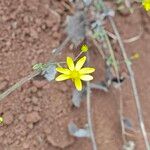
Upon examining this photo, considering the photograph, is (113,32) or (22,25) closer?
(22,25)

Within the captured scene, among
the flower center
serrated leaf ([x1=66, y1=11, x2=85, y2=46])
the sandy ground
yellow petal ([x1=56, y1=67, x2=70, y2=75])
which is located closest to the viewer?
yellow petal ([x1=56, y1=67, x2=70, y2=75])

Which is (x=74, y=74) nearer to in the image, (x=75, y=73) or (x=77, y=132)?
(x=75, y=73)

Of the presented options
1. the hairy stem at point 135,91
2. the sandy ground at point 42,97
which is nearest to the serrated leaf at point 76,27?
the sandy ground at point 42,97

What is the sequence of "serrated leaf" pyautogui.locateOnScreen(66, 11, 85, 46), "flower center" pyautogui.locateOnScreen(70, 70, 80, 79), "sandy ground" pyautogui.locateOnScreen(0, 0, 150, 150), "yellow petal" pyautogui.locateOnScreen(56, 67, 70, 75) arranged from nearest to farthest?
1. "yellow petal" pyautogui.locateOnScreen(56, 67, 70, 75)
2. "flower center" pyautogui.locateOnScreen(70, 70, 80, 79)
3. "sandy ground" pyautogui.locateOnScreen(0, 0, 150, 150)
4. "serrated leaf" pyautogui.locateOnScreen(66, 11, 85, 46)

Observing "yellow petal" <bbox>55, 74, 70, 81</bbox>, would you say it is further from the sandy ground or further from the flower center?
the sandy ground

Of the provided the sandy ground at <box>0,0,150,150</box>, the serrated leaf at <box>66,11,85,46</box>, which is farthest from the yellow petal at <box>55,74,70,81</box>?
the serrated leaf at <box>66,11,85,46</box>

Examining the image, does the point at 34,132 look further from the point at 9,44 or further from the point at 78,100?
the point at 9,44

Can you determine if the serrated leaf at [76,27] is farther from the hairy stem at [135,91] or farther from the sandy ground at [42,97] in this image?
the hairy stem at [135,91]

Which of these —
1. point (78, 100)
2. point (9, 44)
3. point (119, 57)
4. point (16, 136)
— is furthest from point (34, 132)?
point (119, 57)
